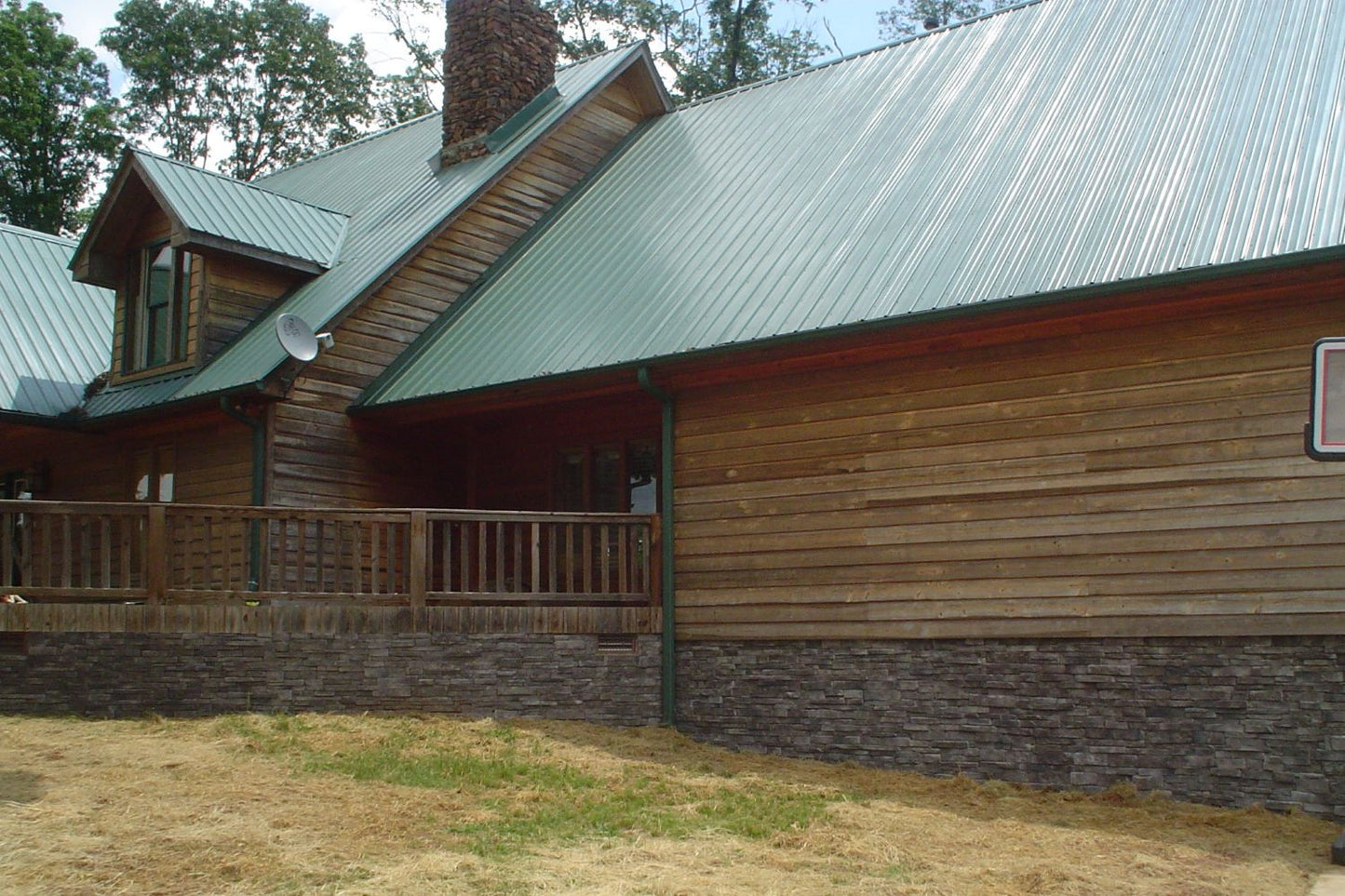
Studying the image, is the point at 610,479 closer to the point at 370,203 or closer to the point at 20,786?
the point at 370,203

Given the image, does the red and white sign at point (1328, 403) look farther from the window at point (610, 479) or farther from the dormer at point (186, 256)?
the dormer at point (186, 256)

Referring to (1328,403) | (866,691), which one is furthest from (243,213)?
(1328,403)

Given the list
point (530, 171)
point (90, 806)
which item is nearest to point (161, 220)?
point (530, 171)

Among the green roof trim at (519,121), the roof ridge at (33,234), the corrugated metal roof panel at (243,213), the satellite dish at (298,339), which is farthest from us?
the roof ridge at (33,234)

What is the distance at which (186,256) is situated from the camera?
1802 cm

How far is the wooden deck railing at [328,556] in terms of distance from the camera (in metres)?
12.9

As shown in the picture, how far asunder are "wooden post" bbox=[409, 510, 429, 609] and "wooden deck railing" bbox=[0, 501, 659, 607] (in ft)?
0.04

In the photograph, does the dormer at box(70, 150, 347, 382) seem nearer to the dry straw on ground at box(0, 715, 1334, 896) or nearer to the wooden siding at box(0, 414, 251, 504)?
the wooden siding at box(0, 414, 251, 504)

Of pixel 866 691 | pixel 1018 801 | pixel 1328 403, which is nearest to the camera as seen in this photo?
pixel 1328 403

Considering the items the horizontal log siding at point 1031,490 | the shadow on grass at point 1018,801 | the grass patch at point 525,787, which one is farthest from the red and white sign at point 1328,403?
the grass patch at point 525,787

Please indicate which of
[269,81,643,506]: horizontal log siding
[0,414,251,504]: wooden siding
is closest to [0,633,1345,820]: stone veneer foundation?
[269,81,643,506]: horizontal log siding

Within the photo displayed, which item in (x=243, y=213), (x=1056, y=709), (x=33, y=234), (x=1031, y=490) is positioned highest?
(x=33, y=234)

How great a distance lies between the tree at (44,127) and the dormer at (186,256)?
21.3m

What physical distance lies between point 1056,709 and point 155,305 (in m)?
12.7
